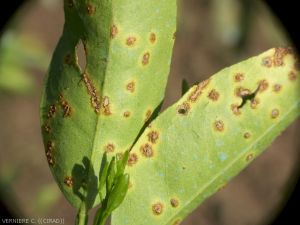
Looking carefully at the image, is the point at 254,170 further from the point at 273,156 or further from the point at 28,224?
the point at 28,224

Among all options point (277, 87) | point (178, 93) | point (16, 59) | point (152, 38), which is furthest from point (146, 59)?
point (178, 93)

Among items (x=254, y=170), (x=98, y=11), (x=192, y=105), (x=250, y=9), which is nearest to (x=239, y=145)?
(x=192, y=105)

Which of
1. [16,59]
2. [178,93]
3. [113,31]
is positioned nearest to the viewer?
[113,31]

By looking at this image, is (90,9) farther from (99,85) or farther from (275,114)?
(275,114)

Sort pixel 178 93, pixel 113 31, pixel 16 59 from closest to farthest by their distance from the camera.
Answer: pixel 113 31 → pixel 16 59 → pixel 178 93

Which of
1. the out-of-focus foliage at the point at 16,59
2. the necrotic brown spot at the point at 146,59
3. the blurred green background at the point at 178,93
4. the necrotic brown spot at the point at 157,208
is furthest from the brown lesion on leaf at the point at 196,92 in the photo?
the blurred green background at the point at 178,93

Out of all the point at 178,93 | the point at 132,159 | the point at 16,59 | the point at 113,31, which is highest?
the point at 113,31
